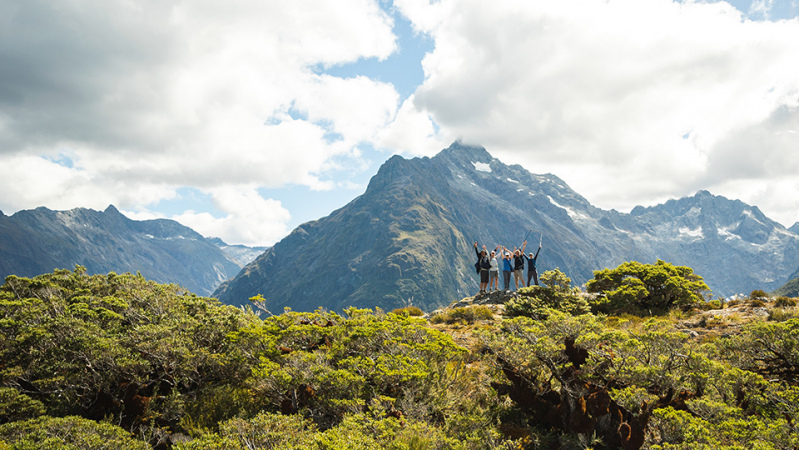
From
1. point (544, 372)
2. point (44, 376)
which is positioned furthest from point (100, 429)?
point (544, 372)

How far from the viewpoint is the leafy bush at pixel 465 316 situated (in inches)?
723

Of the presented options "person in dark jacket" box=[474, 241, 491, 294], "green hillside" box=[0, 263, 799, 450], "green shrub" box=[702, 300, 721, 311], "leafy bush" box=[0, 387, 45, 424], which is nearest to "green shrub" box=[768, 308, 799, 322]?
"green shrub" box=[702, 300, 721, 311]

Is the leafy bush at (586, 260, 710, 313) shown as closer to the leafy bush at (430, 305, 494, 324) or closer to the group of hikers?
the group of hikers

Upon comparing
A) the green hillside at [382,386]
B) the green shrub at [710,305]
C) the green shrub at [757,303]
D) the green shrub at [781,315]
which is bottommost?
the green hillside at [382,386]

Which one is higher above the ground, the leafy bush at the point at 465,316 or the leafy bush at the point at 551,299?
→ the leafy bush at the point at 551,299

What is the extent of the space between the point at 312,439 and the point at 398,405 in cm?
221

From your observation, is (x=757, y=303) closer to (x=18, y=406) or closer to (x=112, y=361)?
(x=112, y=361)

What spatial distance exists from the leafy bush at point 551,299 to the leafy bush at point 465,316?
134cm

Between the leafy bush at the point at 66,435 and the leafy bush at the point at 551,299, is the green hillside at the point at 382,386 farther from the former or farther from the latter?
the leafy bush at the point at 551,299

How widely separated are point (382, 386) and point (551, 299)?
39.8 ft

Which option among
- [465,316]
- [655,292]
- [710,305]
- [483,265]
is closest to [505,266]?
[483,265]

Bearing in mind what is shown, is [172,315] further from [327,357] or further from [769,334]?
[769,334]

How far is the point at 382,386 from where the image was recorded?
27.6 ft

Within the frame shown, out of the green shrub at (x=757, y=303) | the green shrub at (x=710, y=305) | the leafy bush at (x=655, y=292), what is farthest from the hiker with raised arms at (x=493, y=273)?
the green shrub at (x=757, y=303)
